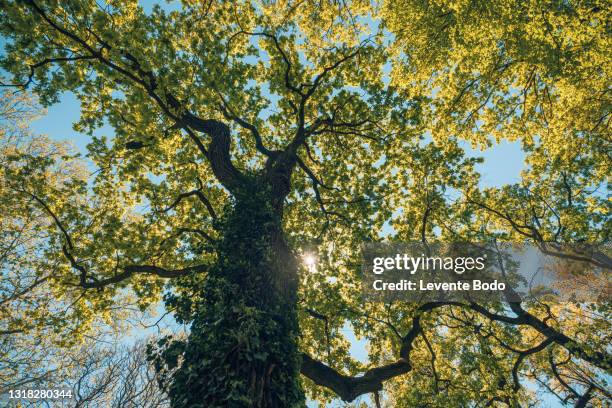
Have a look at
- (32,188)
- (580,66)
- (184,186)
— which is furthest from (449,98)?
(32,188)

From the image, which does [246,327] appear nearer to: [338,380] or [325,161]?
[338,380]

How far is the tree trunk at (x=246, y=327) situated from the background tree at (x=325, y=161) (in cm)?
6

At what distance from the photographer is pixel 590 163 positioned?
1120cm

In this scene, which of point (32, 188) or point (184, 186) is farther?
point (184, 186)

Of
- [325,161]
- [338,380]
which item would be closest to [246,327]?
[338,380]

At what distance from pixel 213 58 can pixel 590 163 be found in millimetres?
14080

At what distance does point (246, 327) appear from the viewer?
15.4ft

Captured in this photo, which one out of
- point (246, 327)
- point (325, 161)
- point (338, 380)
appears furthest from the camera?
point (325, 161)

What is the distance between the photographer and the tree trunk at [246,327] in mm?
4141

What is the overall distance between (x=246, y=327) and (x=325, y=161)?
8.16 metres

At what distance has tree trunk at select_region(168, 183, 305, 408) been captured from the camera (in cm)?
414

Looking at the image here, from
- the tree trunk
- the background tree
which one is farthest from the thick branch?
the tree trunk

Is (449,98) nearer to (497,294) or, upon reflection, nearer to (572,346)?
(497,294)

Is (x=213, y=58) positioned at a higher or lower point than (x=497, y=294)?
higher
